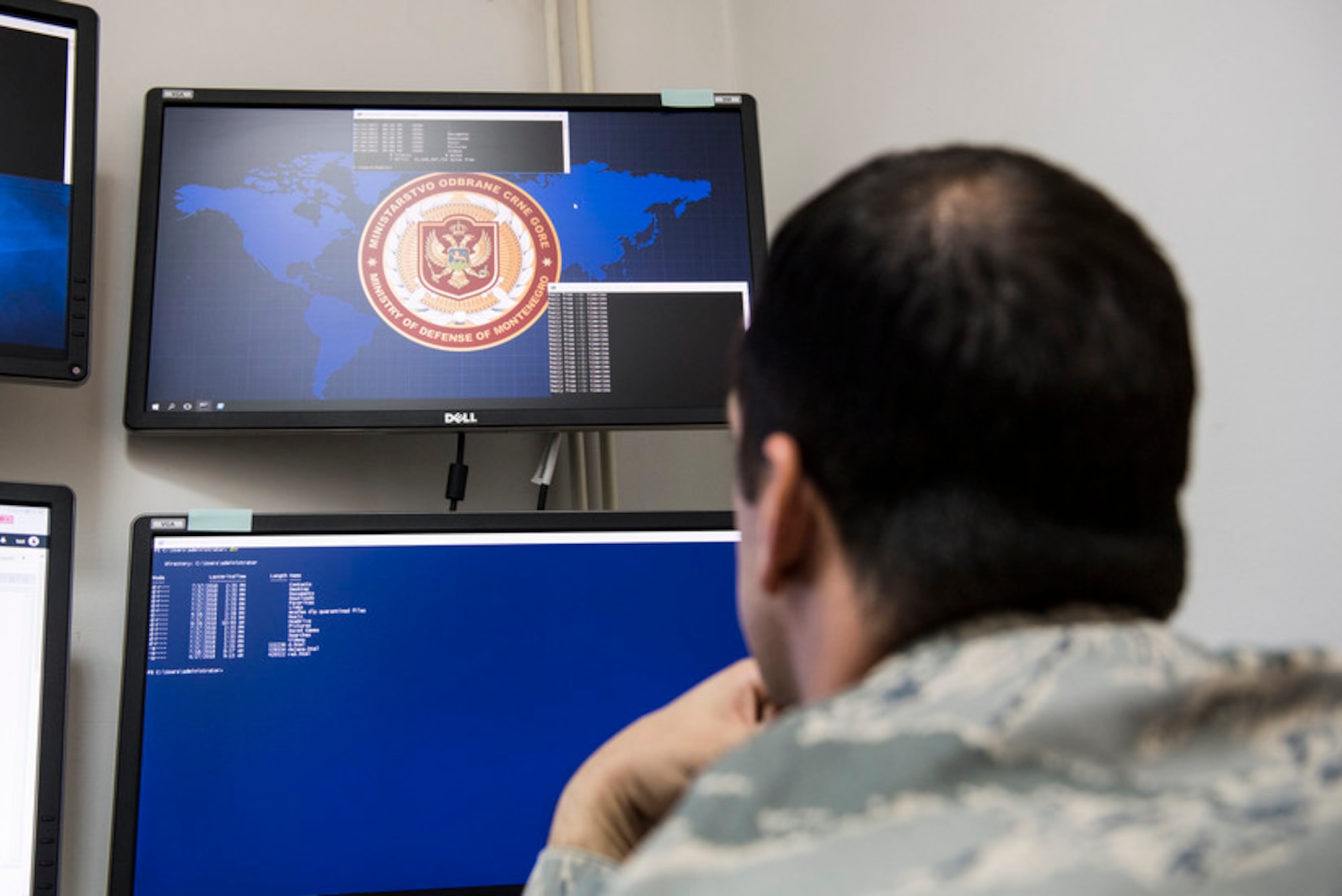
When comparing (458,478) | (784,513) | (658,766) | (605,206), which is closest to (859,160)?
(605,206)

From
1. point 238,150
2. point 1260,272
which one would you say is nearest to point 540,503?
point 238,150

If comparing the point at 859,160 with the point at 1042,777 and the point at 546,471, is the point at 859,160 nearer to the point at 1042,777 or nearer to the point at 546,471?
the point at 546,471

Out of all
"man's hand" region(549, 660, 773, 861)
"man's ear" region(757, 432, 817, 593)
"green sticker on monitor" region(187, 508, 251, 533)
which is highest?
"green sticker on monitor" region(187, 508, 251, 533)

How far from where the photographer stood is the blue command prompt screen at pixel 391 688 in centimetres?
111

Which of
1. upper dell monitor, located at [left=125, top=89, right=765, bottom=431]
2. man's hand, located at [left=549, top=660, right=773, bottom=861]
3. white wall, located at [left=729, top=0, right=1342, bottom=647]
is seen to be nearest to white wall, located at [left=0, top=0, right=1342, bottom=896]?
white wall, located at [left=729, top=0, right=1342, bottom=647]

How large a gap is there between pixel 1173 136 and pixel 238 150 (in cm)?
89

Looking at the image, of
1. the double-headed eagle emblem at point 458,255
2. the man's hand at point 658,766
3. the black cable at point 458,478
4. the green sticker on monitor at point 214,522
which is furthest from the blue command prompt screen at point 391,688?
the man's hand at point 658,766

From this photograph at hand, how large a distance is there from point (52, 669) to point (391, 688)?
0.28 m

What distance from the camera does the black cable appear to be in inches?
53.2

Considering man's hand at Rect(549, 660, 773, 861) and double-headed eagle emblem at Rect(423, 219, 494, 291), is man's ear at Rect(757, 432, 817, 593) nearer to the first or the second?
man's hand at Rect(549, 660, 773, 861)

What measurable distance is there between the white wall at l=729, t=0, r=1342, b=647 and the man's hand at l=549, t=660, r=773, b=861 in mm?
440

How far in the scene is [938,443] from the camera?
0.45 m

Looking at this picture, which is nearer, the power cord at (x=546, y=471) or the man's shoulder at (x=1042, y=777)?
the man's shoulder at (x=1042, y=777)

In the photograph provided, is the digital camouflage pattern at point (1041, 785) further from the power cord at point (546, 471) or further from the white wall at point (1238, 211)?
the power cord at point (546, 471)
